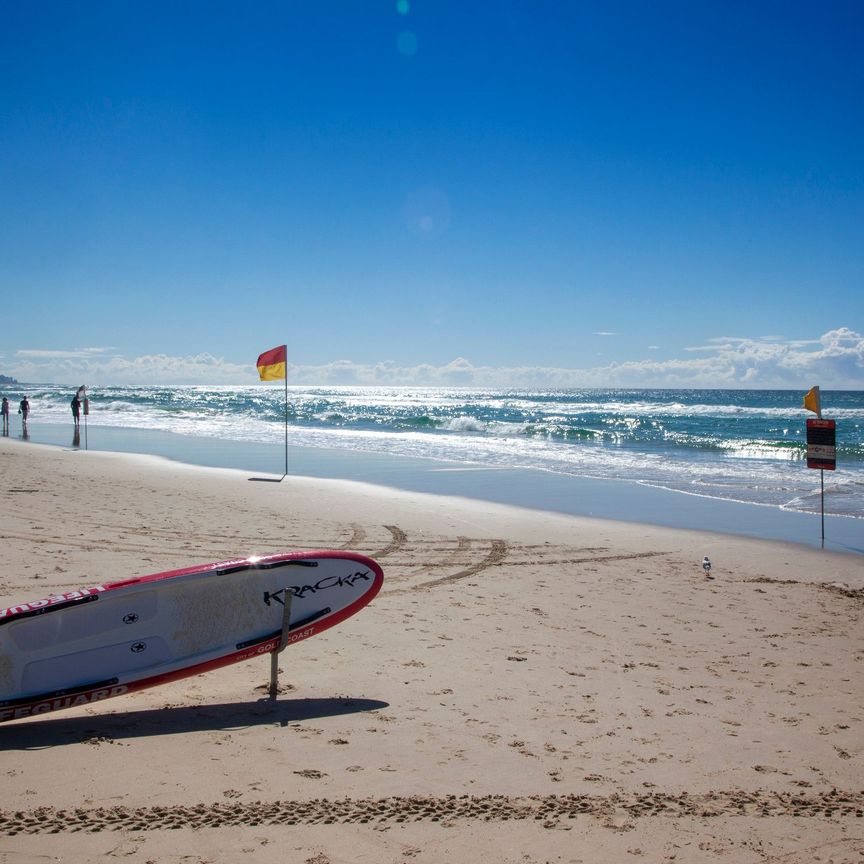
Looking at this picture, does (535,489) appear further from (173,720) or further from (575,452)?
(173,720)

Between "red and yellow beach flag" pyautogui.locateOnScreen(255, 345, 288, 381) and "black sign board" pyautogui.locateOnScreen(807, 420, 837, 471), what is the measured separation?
12375mm

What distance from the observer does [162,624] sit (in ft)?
16.8

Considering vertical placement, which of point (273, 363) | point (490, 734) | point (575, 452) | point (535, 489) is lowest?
point (490, 734)

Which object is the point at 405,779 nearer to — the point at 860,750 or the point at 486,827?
the point at 486,827

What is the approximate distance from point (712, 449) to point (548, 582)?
73.8 feet

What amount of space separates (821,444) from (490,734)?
959 cm

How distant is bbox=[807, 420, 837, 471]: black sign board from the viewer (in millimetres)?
11969

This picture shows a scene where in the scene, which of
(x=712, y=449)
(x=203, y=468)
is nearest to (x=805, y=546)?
(x=203, y=468)

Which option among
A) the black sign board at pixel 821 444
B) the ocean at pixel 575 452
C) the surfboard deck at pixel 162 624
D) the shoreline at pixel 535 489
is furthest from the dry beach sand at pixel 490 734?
the ocean at pixel 575 452

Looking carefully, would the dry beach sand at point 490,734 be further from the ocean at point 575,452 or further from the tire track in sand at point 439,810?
the ocean at point 575,452

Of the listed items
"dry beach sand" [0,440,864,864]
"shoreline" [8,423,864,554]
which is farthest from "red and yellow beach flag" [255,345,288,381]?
"dry beach sand" [0,440,864,864]

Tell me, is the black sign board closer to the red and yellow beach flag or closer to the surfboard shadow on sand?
the surfboard shadow on sand

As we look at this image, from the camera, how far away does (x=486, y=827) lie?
143 inches

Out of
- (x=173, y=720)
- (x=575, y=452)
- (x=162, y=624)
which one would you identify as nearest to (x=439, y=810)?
(x=173, y=720)
